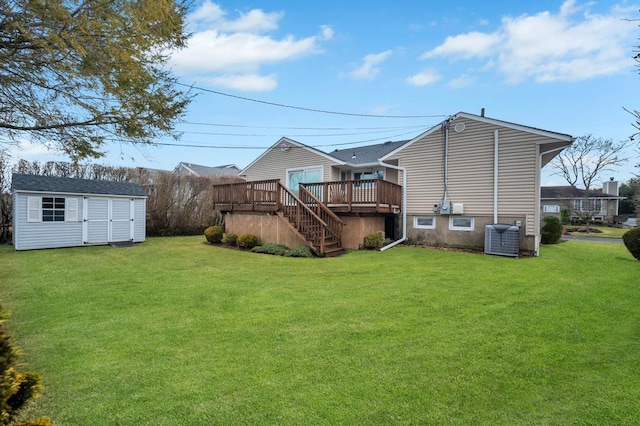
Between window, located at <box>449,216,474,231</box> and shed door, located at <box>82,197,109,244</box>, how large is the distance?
46.8 ft

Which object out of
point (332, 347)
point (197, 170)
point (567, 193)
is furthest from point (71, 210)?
point (567, 193)

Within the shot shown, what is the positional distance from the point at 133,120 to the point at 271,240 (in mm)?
7550

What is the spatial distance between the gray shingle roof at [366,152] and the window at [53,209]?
1215cm

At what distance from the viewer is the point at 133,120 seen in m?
5.28

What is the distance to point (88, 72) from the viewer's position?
4316 millimetres

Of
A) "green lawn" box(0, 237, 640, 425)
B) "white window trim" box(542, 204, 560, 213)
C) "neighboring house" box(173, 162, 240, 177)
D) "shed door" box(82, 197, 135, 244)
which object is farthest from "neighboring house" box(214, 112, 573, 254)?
"white window trim" box(542, 204, 560, 213)

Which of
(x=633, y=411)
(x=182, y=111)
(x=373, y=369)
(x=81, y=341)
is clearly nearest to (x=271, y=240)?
(x=182, y=111)

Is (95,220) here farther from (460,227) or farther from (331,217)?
(460,227)

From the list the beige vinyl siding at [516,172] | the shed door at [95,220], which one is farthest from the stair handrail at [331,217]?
the shed door at [95,220]

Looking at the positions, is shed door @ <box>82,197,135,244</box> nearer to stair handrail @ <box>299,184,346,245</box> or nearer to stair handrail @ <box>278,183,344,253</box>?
stair handrail @ <box>278,183,344,253</box>

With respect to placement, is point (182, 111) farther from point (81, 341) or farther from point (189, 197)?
point (189, 197)

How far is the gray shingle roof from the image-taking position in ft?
49.5

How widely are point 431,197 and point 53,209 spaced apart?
14728mm

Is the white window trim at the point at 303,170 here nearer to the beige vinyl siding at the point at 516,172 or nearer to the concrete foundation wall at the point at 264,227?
the concrete foundation wall at the point at 264,227
